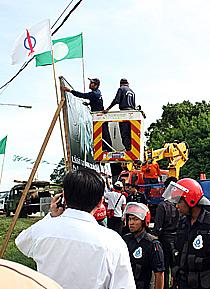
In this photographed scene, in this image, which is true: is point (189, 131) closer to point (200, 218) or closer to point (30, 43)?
point (30, 43)

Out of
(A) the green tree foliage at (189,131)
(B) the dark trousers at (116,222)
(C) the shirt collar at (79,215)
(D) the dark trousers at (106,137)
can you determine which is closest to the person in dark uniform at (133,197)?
(B) the dark trousers at (116,222)

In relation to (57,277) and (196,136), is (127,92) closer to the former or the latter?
(57,277)

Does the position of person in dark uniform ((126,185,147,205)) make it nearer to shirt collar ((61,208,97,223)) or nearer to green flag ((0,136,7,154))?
green flag ((0,136,7,154))

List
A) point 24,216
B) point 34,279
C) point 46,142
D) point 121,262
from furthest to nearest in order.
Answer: point 24,216
point 46,142
point 121,262
point 34,279

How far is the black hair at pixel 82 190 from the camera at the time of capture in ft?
10.8

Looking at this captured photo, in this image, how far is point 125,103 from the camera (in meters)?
10.6

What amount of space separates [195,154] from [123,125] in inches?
1404

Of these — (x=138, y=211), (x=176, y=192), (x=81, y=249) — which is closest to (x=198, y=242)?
(x=176, y=192)

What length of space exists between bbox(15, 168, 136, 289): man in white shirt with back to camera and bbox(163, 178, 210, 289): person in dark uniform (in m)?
2.18

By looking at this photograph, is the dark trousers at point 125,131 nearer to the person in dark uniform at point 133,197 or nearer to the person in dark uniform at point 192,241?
the person in dark uniform at point 133,197

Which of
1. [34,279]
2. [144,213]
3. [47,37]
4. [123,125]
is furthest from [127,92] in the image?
[34,279]

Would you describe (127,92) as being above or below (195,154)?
above

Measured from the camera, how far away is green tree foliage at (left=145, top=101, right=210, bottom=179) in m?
44.0

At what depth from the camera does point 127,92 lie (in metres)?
10.7
